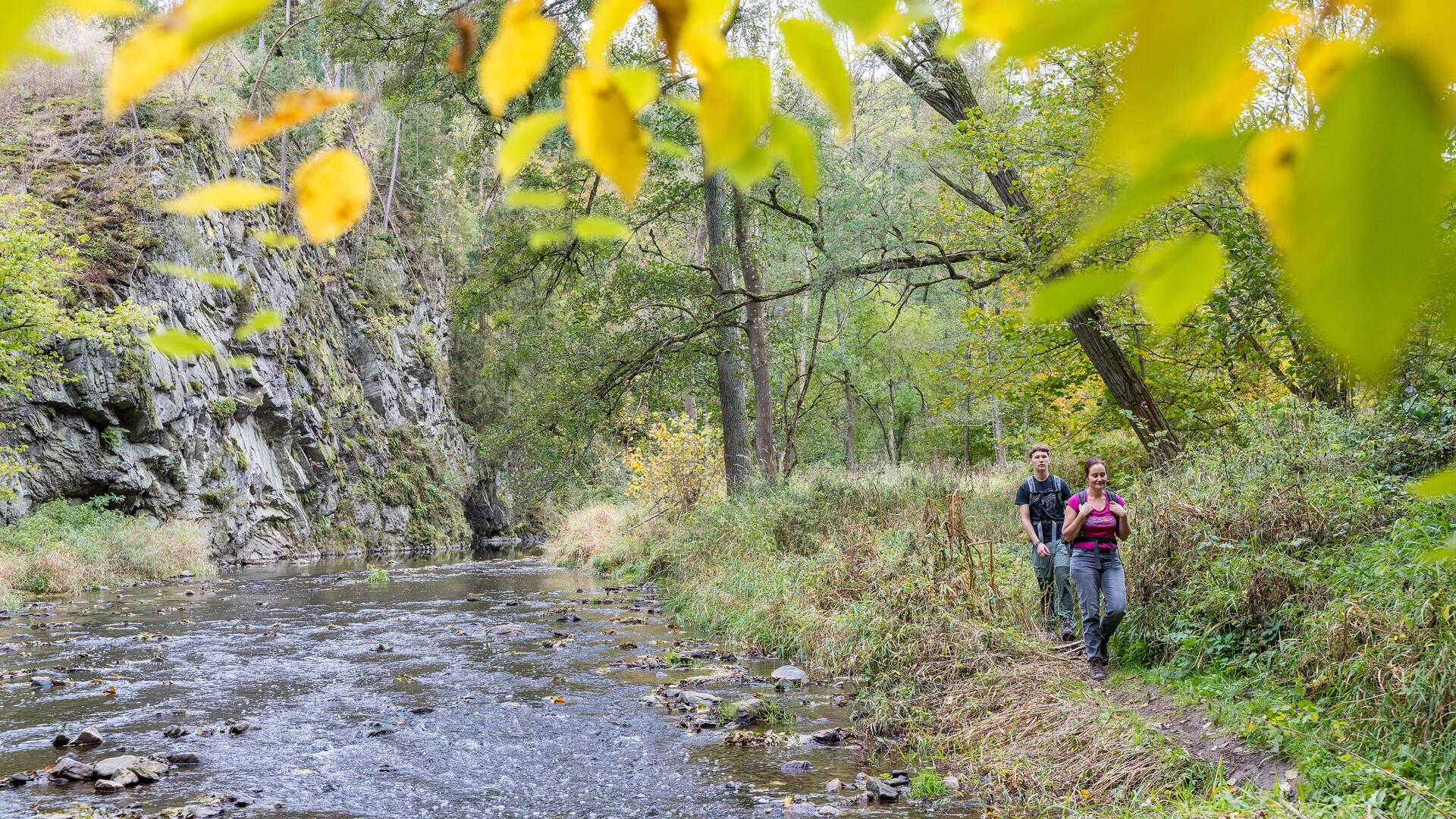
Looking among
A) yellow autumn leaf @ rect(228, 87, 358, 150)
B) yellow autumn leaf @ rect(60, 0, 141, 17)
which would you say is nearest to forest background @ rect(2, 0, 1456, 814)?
yellow autumn leaf @ rect(228, 87, 358, 150)

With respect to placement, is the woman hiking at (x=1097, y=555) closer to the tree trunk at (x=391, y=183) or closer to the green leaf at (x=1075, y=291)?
the tree trunk at (x=391, y=183)

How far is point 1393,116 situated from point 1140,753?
18.3 ft

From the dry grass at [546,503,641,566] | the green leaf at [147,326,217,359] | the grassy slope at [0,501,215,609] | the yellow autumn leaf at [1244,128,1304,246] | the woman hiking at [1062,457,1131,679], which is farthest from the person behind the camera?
the dry grass at [546,503,641,566]

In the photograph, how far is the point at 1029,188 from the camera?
1092cm

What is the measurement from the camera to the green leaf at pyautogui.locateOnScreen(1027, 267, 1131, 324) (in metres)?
0.62

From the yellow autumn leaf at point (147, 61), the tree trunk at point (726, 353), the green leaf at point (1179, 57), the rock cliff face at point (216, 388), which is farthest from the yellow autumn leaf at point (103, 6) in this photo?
the tree trunk at point (726, 353)

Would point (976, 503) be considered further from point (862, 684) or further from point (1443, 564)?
point (1443, 564)

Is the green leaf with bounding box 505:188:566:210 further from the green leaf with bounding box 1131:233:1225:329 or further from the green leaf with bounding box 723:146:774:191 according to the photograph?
the green leaf with bounding box 1131:233:1225:329

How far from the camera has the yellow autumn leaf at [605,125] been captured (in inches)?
25.0

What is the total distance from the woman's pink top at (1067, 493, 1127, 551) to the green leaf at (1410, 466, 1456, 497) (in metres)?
6.55

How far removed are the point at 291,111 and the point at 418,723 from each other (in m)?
7.48

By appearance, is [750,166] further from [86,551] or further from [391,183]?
[86,551]

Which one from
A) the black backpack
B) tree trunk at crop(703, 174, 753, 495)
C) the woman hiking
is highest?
tree trunk at crop(703, 174, 753, 495)

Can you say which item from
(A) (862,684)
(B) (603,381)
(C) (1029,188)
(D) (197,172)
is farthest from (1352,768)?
(D) (197,172)
